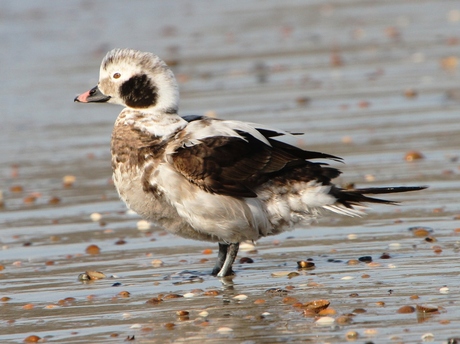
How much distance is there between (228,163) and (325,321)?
1420 millimetres

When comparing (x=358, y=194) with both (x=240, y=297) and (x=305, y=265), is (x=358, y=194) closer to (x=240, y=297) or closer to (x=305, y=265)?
(x=305, y=265)

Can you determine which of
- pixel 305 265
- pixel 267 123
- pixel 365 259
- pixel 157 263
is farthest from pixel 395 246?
pixel 267 123

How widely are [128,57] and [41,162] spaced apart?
3.63 m

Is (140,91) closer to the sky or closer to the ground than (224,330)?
closer to the sky

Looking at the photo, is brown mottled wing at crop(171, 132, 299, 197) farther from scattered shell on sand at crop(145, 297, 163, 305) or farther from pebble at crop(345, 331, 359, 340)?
pebble at crop(345, 331, 359, 340)

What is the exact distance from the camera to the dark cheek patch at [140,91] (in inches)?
246

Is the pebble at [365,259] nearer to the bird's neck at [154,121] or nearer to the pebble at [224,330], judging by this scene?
the bird's neck at [154,121]

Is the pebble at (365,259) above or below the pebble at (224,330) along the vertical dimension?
above

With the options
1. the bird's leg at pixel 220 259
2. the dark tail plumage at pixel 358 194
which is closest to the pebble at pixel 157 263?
the bird's leg at pixel 220 259

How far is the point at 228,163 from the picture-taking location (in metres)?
5.82

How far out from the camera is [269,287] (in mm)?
5668

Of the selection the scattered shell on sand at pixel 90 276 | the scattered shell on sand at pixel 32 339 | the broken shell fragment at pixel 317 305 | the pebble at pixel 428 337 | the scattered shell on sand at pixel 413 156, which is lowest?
the scattered shell on sand at pixel 32 339

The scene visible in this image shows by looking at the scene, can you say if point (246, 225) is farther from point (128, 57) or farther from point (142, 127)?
point (128, 57)

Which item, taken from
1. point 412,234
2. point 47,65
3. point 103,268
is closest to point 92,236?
point 103,268
